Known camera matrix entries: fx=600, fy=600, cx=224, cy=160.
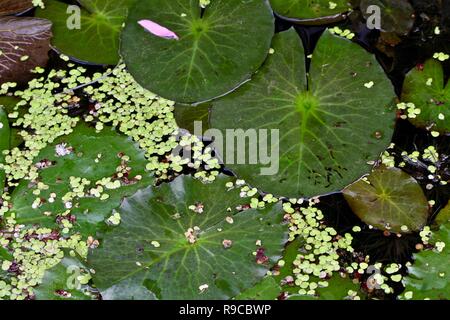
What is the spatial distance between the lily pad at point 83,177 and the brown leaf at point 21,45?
15.2 inches

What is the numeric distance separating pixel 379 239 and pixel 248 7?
0.98 meters

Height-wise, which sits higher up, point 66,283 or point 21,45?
point 21,45

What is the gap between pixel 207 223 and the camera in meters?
1.92

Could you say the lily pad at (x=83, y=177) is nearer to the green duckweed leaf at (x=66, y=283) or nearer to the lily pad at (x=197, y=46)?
the green duckweed leaf at (x=66, y=283)

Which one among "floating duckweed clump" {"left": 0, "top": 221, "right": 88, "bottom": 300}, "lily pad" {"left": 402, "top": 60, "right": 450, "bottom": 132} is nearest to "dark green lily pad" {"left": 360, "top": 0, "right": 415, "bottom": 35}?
"lily pad" {"left": 402, "top": 60, "right": 450, "bottom": 132}

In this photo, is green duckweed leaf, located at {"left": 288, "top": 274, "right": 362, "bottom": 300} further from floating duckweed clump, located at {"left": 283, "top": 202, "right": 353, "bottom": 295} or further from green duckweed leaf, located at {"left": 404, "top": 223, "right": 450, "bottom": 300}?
green duckweed leaf, located at {"left": 404, "top": 223, "right": 450, "bottom": 300}

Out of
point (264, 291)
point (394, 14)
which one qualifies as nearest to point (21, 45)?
point (264, 291)

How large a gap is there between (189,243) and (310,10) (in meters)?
1.09

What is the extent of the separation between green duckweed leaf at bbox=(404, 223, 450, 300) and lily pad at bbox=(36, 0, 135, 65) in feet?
4.33

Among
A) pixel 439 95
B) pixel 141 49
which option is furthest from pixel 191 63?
pixel 439 95

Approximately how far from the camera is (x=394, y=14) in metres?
2.40

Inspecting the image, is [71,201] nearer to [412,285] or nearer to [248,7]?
[248,7]

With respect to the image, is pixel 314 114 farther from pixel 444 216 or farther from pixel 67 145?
pixel 67 145
